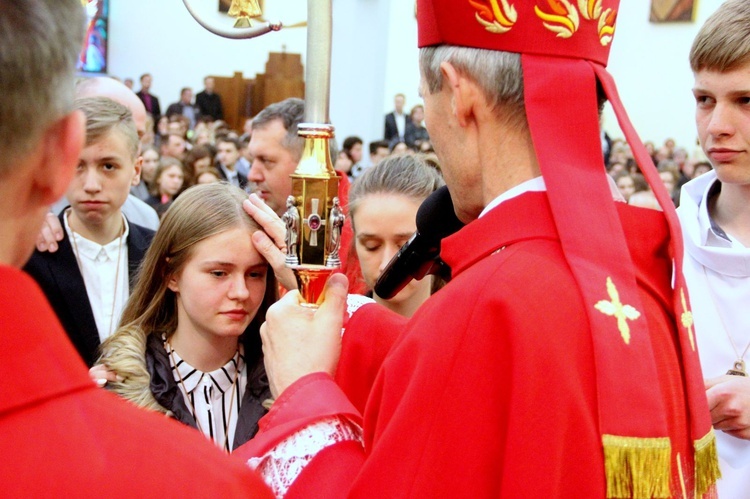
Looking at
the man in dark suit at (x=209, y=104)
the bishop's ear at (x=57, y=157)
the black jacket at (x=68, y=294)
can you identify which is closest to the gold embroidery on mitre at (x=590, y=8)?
the bishop's ear at (x=57, y=157)

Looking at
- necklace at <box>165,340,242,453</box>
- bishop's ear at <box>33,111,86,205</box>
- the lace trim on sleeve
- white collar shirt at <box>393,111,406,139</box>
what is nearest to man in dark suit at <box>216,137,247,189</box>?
white collar shirt at <box>393,111,406,139</box>

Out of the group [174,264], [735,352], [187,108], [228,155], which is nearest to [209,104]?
[187,108]

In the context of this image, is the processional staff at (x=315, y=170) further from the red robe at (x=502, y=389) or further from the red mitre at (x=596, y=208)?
the red robe at (x=502, y=389)

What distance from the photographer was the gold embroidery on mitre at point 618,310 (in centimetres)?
156

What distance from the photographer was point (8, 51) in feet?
3.18

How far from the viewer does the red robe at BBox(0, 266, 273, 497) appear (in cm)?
97

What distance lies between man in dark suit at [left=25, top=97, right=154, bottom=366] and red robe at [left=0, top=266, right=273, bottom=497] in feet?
7.71

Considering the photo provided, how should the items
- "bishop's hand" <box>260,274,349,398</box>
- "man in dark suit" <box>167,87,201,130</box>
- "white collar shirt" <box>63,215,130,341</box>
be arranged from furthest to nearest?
"man in dark suit" <box>167,87,201,130</box>, "white collar shirt" <box>63,215,130,341</box>, "bishop's hand" <box>260,274,349,398</box>

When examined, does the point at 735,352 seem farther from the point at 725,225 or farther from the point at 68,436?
the point at 68,436

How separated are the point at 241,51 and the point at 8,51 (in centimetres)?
Answer: 1934

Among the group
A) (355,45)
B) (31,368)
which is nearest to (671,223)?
(31,368)

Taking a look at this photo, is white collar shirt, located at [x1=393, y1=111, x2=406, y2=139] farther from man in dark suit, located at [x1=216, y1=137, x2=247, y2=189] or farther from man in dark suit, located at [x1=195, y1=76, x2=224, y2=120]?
man in dark suit, located at [x1=216, y1=137, x2=247, y2=189]

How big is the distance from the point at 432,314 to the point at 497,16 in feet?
1.73

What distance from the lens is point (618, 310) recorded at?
1580 millimetres
